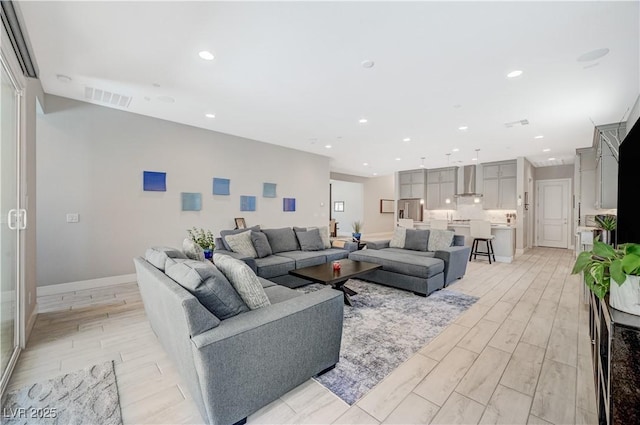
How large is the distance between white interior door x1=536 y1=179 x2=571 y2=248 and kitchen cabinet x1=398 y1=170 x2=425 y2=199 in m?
Answer: 4.10

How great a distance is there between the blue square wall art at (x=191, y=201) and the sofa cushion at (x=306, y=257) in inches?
81.2

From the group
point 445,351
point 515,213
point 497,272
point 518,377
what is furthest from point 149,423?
point 515,213

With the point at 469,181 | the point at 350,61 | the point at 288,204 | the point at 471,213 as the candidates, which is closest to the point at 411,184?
the point at 469,181

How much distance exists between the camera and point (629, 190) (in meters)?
1.99

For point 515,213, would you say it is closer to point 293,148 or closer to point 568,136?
point 568,136

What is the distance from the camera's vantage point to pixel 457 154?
7496mm

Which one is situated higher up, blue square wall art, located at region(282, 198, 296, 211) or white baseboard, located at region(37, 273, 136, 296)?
blue square wall art, located at region(282, 198, 296, 211)

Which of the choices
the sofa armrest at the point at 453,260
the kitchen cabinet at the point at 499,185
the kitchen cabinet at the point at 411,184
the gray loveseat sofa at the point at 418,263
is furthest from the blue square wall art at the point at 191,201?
the kitchen cabinet at the point at 499,185

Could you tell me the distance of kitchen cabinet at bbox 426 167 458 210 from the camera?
30.1 ft

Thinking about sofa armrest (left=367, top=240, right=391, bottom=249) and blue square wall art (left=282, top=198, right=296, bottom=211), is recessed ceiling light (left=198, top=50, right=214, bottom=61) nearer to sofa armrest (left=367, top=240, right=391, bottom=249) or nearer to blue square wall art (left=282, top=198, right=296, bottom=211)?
sofa armrest (left=367, top=240, right=391, bottom=249)

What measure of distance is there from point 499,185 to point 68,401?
9774mm

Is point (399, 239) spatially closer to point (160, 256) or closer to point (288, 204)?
point (288, 204)

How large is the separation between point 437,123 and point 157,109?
192 inches

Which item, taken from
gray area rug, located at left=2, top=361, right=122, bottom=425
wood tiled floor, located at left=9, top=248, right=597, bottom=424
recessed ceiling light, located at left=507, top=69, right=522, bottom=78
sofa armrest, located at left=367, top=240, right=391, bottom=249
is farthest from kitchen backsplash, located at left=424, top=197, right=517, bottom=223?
gray area rug, located at left=2, top=361, right=122, bottom=425
